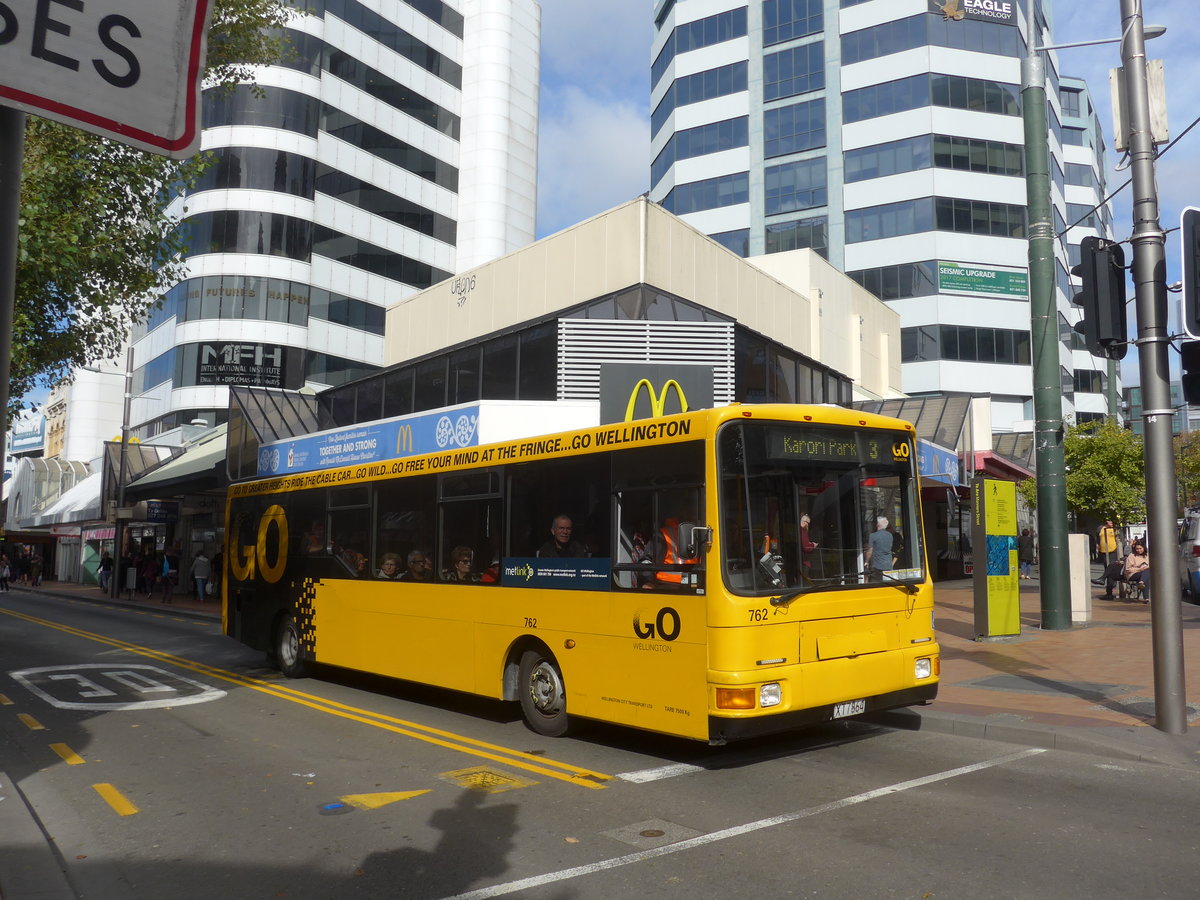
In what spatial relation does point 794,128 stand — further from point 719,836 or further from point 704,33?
point 719,836

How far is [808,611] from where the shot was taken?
7.73m

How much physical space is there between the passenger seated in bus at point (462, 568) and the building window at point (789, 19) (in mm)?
56029

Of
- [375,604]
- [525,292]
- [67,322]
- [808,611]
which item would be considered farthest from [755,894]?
[525,292]

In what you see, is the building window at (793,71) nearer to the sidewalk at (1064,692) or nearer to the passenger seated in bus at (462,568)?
the sidewalk at (1064,692)

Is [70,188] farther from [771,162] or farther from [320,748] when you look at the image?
[771,162]

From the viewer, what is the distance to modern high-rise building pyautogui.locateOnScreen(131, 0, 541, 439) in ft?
144

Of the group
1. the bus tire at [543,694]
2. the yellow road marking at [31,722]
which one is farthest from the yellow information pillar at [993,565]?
the yellow road marking at [31,722]

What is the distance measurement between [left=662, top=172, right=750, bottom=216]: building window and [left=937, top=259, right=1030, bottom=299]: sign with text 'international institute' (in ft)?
42.4

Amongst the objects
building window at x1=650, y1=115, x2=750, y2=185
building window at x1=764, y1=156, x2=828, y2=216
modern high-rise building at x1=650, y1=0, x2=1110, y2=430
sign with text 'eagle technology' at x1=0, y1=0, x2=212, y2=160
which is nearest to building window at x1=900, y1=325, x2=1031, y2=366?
modern high-rise building at x1=650, y1=0, x2=1110, y2=430

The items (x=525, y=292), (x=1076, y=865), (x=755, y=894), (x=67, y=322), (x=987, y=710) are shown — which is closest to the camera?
(x=755, y=894)

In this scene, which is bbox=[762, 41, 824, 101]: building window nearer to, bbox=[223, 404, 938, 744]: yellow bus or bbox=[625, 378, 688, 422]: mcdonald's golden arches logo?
bbox=[625, 378, 688, 422]: mcdonald's golden arches logo

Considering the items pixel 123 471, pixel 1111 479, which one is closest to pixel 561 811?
pixel 1111 479

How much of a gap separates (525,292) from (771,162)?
38.8 m

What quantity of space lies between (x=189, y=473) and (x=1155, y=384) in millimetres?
28005
